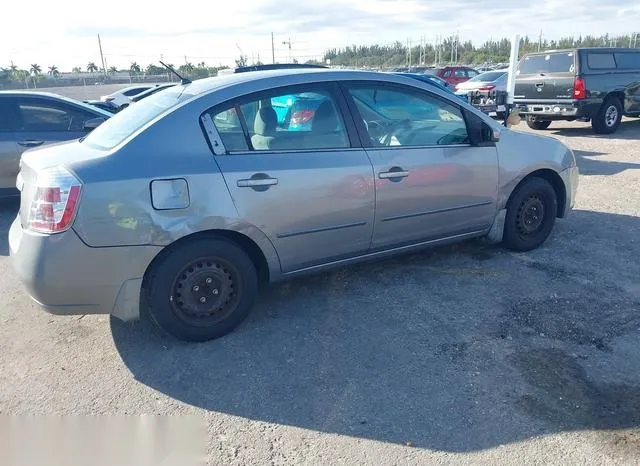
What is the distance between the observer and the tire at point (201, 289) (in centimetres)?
328

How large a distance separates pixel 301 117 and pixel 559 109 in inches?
401

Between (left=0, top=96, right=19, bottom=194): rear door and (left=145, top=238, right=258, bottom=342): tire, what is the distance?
4.33 metres

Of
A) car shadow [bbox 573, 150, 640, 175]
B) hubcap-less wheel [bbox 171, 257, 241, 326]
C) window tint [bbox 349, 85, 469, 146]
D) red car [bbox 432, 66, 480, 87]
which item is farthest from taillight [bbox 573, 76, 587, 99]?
red car [bbox 432, 66, 480, 87]

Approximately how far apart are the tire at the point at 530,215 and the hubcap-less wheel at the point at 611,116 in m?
8.85

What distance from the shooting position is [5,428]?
9.04 feet

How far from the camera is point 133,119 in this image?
143 inches

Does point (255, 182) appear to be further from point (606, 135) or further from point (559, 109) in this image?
point (606, 135)

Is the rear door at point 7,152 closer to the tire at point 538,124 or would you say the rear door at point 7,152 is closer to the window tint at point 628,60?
the tire at point 538,124

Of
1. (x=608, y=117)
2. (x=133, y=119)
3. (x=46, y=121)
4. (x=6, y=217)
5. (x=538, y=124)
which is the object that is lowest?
(x=6, y=217)

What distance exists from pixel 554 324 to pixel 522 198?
147 cm

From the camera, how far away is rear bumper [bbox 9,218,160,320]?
3029 mm

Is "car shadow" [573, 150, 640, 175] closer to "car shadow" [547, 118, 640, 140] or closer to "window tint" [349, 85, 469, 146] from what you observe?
"car shadow" [547, 118, 640, 140]

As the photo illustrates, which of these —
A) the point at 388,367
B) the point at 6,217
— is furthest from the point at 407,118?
the point at 6,217

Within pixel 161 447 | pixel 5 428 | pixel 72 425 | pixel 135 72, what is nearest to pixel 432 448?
pixel 161 447
